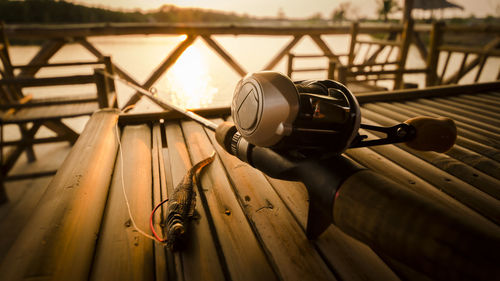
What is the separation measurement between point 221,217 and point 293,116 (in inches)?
21.0

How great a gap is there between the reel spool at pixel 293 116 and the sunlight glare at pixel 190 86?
9.38ft

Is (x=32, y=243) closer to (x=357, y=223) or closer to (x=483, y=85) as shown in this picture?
(x=357, y=223)

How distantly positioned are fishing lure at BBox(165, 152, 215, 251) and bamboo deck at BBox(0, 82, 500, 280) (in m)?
0.04

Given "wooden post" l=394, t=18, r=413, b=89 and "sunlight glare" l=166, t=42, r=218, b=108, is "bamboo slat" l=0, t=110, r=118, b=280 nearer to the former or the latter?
"sunlight glare" l=166, t=42, r=218, b=108

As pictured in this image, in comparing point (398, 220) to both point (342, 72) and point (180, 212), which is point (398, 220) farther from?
point (342, 72)

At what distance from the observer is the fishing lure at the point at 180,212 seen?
933 millimetres

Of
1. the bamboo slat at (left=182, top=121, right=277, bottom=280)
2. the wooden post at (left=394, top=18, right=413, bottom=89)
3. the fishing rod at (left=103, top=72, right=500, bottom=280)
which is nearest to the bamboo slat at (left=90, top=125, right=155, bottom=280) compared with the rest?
the bamboo slat at (left=182, top=121, right=277, bottom=280)

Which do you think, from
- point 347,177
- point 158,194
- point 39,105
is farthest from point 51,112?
point 347,177

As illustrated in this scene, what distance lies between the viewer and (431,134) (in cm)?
114

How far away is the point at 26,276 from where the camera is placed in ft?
2.50

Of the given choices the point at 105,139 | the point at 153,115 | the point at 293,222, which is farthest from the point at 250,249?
the point at 153,115

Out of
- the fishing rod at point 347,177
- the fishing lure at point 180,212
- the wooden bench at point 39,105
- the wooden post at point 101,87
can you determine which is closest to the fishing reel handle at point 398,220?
the fishing rod at point 347,177

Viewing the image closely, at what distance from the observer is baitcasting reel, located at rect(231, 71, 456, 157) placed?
0.80 metres

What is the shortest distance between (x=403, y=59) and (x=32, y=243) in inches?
247
